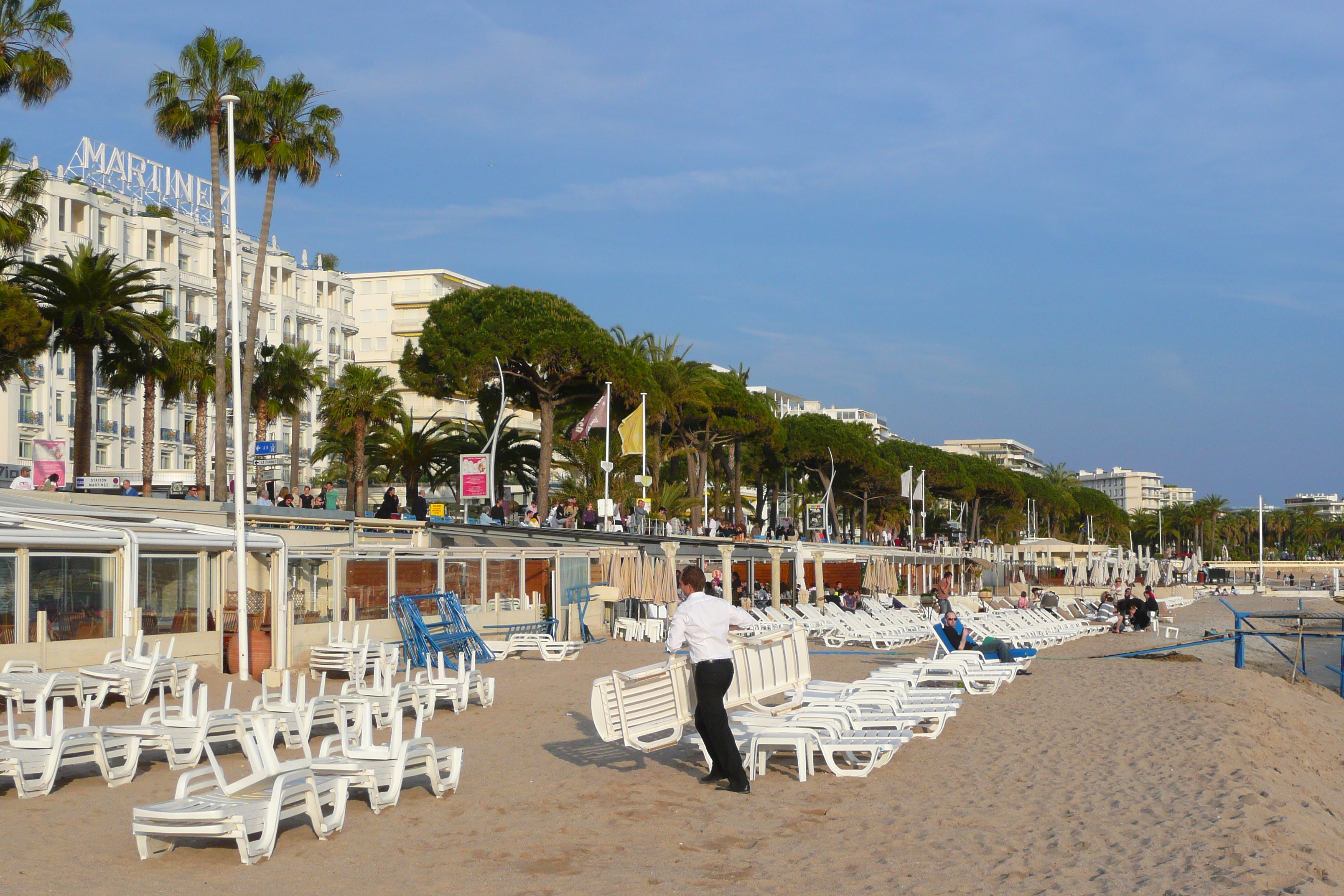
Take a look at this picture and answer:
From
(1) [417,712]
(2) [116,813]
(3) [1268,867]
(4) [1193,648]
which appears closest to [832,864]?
(3) [1268,867]

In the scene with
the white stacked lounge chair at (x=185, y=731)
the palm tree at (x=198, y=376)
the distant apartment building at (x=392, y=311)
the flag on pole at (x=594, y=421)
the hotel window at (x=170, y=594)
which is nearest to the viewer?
the white stacked lounge chair at (x=185, y=731)

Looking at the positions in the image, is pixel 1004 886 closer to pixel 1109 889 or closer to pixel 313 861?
pixel 1109 889

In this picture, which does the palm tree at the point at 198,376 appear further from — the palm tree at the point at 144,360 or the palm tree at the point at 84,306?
the palm tree at the point at 84,306

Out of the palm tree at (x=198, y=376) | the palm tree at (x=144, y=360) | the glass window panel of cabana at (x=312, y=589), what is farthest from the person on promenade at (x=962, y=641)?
the palm tree at (x=198, y=376)

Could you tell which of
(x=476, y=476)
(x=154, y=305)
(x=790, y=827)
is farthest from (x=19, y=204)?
(x=154, y=305)

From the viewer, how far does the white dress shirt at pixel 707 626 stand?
8148 millimetres

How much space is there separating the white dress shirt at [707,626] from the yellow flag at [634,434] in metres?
25.8

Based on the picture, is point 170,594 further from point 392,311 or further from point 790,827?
point 392,311

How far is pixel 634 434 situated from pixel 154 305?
39.4m

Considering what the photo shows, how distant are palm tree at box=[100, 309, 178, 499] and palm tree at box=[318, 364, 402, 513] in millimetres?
9484

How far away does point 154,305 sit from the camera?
64062mm

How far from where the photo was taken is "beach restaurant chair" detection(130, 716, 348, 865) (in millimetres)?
6121

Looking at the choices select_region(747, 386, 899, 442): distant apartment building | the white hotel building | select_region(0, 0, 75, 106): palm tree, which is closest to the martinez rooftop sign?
the white hotel building

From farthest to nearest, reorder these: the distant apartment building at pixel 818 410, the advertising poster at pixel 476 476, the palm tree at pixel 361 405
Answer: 1. the distant apartment building at pixel 818 410
2. the palm tree at pixel 361 405
3. the advertising poster at pixel 476 476
